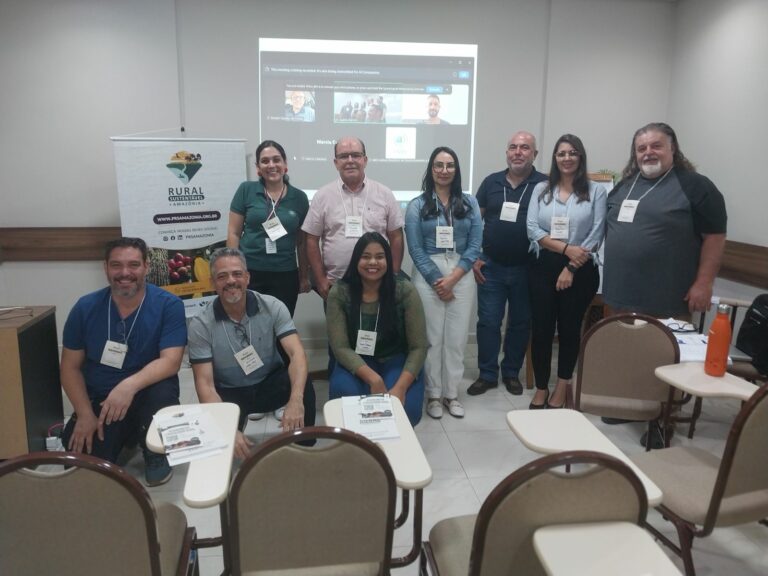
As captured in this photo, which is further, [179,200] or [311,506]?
[179,200]

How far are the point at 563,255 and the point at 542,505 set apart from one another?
199 centimetres

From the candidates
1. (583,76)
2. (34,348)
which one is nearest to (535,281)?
(583,76)

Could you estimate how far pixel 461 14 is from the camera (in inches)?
152

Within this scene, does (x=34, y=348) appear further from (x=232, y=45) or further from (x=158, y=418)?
(x=232, y=45)

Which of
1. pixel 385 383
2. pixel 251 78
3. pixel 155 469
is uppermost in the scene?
pixel 251 78

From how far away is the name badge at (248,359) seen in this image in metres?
2.25

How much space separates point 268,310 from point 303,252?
94 centimetres

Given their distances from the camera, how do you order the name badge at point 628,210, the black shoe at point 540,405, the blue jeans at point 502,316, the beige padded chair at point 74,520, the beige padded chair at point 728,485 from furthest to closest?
the blue jeans at point 502,316 < the black shoe at point 540,405 < the name badge at point 628,210 < the beige padded chair at point 728,485 < the beige padded chair at point 74,520

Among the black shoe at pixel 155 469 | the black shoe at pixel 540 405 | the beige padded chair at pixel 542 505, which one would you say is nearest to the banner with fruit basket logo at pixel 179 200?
the black shoe at pixel 155 469

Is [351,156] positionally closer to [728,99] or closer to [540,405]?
[540,405]

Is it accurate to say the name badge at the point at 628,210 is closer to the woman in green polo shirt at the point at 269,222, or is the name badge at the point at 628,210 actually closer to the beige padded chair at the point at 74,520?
the woman in green polo shirt at the point at 269,222

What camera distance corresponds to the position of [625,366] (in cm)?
220

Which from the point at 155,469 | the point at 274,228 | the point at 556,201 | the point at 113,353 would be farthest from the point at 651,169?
the point at 155,469

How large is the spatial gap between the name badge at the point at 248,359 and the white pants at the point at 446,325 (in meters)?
1.05
